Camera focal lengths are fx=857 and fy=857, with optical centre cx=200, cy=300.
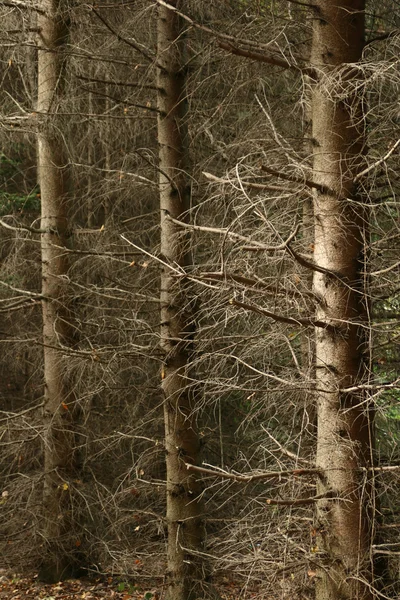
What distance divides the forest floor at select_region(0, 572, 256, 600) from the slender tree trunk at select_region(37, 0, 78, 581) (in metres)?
0.21

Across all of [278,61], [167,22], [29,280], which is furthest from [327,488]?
[29,280]

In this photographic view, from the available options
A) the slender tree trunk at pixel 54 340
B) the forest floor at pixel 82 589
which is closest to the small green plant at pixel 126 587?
the forest floor at pixel 82 589

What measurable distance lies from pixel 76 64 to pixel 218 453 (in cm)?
513

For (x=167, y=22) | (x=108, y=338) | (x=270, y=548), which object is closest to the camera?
(x=270, y=548)

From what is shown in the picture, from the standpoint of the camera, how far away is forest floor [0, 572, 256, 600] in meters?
9.49

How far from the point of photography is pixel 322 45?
5.72 metres

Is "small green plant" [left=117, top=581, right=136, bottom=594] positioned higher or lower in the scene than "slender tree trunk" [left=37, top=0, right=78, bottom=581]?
lower

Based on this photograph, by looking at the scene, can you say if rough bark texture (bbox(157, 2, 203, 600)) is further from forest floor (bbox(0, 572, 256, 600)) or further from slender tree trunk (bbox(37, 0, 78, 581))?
slender tree trunk (bbox(37, 0, 78, 581))

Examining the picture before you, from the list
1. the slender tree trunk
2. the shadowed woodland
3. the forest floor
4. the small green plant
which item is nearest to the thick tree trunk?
the shadowed woodland

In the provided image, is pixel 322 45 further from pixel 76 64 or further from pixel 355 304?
pixel 76 64

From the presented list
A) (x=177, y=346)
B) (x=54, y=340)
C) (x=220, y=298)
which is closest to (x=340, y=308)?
(x=220, y=298)

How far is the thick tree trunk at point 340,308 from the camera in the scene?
5.47m

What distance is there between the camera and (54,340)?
10.0m

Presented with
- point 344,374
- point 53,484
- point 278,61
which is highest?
point 278,61
